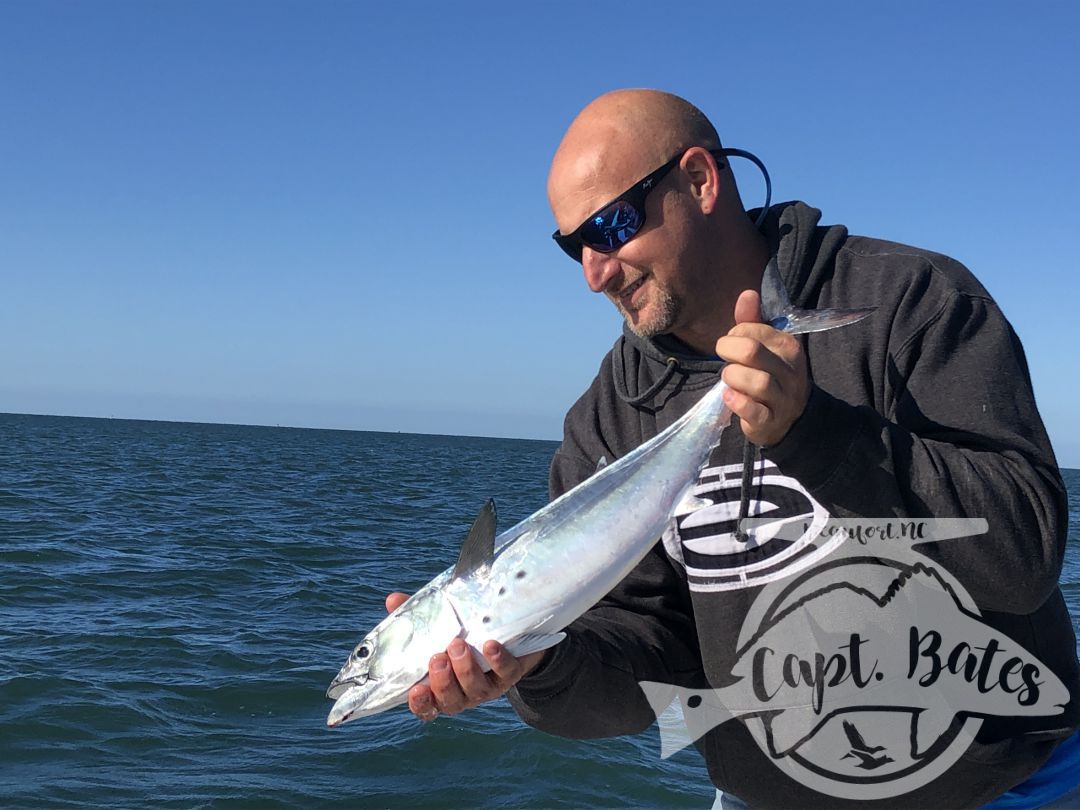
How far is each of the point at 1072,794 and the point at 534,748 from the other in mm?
6630

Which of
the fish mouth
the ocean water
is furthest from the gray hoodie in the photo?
the ocean water

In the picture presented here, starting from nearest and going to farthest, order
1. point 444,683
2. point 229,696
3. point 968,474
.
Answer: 1. point 968,474
2. point 444,683
3. point 229,696

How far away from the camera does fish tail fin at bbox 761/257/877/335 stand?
2.72m

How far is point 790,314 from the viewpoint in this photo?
285cm

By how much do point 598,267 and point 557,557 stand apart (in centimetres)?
105

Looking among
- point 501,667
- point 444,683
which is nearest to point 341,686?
point 444,683

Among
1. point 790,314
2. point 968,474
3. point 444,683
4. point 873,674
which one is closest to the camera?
point 968,474

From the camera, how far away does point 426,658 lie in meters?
3.04

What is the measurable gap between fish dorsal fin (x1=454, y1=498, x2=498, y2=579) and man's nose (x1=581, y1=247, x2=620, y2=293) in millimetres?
898

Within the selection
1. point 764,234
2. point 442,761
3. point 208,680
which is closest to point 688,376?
point 764,234

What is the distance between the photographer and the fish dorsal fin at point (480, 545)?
304cm

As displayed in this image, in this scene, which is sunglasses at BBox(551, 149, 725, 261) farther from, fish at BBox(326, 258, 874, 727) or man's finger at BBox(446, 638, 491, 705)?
man's finger at BBox(446, 638, 491, 705)

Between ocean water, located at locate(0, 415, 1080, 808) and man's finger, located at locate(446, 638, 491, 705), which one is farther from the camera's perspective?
ocean water, located at locate(0, 415, 1080, 808)

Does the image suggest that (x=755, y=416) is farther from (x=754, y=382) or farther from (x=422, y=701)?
(x=422, y=701)
